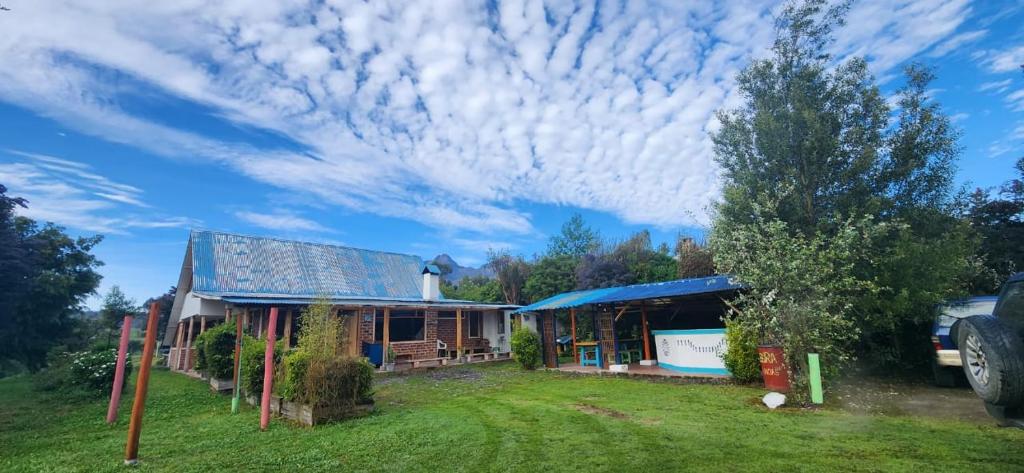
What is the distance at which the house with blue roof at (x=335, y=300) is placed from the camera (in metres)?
15.6

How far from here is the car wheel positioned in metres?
8.14

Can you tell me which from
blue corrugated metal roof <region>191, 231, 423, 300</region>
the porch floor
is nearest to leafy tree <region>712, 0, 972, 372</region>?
the porch floor

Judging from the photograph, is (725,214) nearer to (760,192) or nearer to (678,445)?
(760,192)

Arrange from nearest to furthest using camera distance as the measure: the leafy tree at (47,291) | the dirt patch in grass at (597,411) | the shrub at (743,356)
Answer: the dirt patch in grass at (597,411)
the shrub at (743,356)
the leafy tree at (47,291)

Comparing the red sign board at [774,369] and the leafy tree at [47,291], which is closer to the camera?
the red sign board at [774,369]

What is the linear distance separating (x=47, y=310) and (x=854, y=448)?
25957mm

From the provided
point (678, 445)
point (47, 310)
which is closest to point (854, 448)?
point (678, 445)

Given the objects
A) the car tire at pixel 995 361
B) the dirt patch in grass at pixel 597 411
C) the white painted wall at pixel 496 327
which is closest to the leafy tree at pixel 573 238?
the white painted wall at pixel 496 327

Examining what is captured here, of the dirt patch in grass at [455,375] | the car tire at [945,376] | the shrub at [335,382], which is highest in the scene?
the shrub at [335,382]

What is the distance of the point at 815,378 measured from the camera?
22.9 feet

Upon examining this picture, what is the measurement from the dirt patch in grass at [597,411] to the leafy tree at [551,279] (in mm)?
20755

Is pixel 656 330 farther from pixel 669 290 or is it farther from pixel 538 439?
pixel 538 439

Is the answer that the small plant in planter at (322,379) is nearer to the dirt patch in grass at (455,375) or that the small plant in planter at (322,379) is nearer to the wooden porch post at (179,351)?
the dirt patch in grass at (455,375)

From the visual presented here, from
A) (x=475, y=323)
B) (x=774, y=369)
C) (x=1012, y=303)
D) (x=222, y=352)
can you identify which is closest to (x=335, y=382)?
(x=222, y=352)
